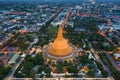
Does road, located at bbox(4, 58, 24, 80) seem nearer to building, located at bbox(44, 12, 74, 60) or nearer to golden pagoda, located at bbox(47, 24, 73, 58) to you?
building, located at bbox(44, 12, 74, 60)

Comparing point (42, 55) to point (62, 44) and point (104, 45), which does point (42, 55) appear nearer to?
point (62, 44)

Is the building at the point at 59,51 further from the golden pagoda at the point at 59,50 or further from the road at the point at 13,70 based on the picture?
the road at the point at 13,70

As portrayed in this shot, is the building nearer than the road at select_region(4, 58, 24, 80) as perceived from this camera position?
No

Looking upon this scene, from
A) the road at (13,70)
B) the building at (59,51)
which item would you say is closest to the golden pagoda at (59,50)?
the building at (59,51)

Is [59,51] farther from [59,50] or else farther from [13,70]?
[13,70]

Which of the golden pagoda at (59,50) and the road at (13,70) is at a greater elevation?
the golden pagoda at (59,50)

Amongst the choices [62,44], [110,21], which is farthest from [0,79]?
[110,21]

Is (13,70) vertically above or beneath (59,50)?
beneath

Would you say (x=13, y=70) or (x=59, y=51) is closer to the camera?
(x=13, y=70)

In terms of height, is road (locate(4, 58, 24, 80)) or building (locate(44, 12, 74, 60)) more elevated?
building (locate(44, 12, 74, 60))

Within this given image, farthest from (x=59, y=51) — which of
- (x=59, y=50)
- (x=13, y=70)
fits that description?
(x=13, y=70)

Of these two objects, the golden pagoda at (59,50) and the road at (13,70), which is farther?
the golden pagoda at (59,50)

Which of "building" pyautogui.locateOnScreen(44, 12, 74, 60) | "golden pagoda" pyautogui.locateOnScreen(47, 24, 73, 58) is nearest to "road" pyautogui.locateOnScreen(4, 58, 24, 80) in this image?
"building" pyautogui.locateOnScreen(44, 12, 74, 60)
